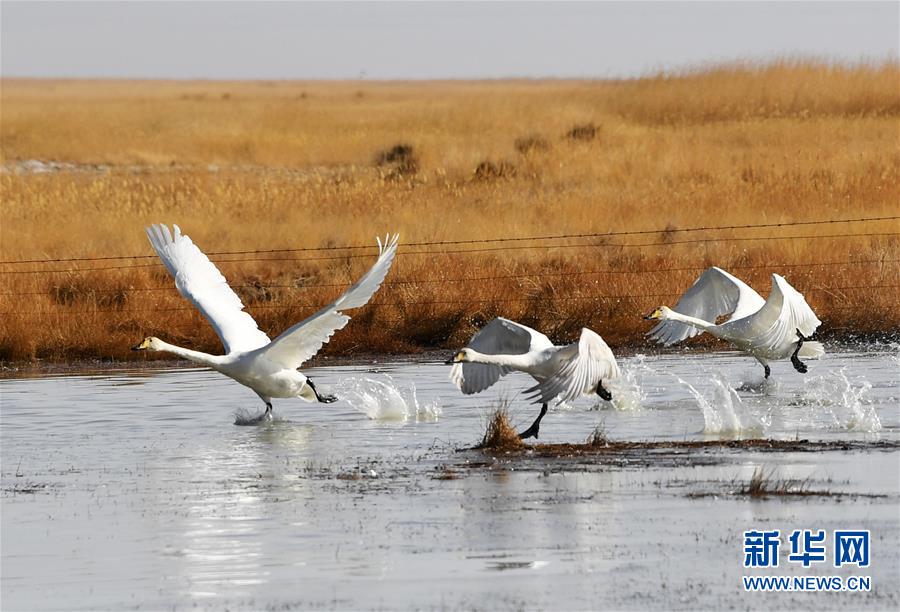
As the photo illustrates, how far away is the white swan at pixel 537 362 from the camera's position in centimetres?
1178

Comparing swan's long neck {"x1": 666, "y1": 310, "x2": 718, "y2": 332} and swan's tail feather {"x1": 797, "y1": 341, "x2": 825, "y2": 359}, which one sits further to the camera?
swan's tail feather {"x1": 797, "y1": 341, "x2": 825, "y2": 359}

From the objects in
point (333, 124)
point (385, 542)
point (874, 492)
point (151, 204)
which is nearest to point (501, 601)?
point (385, 542)

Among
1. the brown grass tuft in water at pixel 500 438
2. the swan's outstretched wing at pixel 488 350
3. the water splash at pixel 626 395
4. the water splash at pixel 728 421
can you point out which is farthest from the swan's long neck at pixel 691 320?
the brown grass tuft in water at pixel 500 438

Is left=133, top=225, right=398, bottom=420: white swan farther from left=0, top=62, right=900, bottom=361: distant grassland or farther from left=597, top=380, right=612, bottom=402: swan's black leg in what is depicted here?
left=0, top=62, right=900, bottom=361: distant grassland

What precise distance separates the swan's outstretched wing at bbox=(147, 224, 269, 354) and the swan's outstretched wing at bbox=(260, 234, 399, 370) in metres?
0.44

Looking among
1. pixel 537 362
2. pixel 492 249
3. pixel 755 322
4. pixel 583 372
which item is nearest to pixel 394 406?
pixel 537 362

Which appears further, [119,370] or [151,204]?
[151,204]

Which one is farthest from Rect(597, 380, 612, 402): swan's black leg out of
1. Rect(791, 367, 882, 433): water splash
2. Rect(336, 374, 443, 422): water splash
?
Rect(336, 374, 443, 422): water splash

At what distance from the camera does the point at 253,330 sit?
14.4m

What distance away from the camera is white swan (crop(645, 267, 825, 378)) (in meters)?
14.7

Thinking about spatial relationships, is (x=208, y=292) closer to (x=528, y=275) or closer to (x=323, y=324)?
(x=323, y=324)

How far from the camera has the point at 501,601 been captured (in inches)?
297

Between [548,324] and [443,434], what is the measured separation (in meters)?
6.61

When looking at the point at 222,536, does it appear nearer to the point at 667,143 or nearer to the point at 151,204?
the point at 151,204
